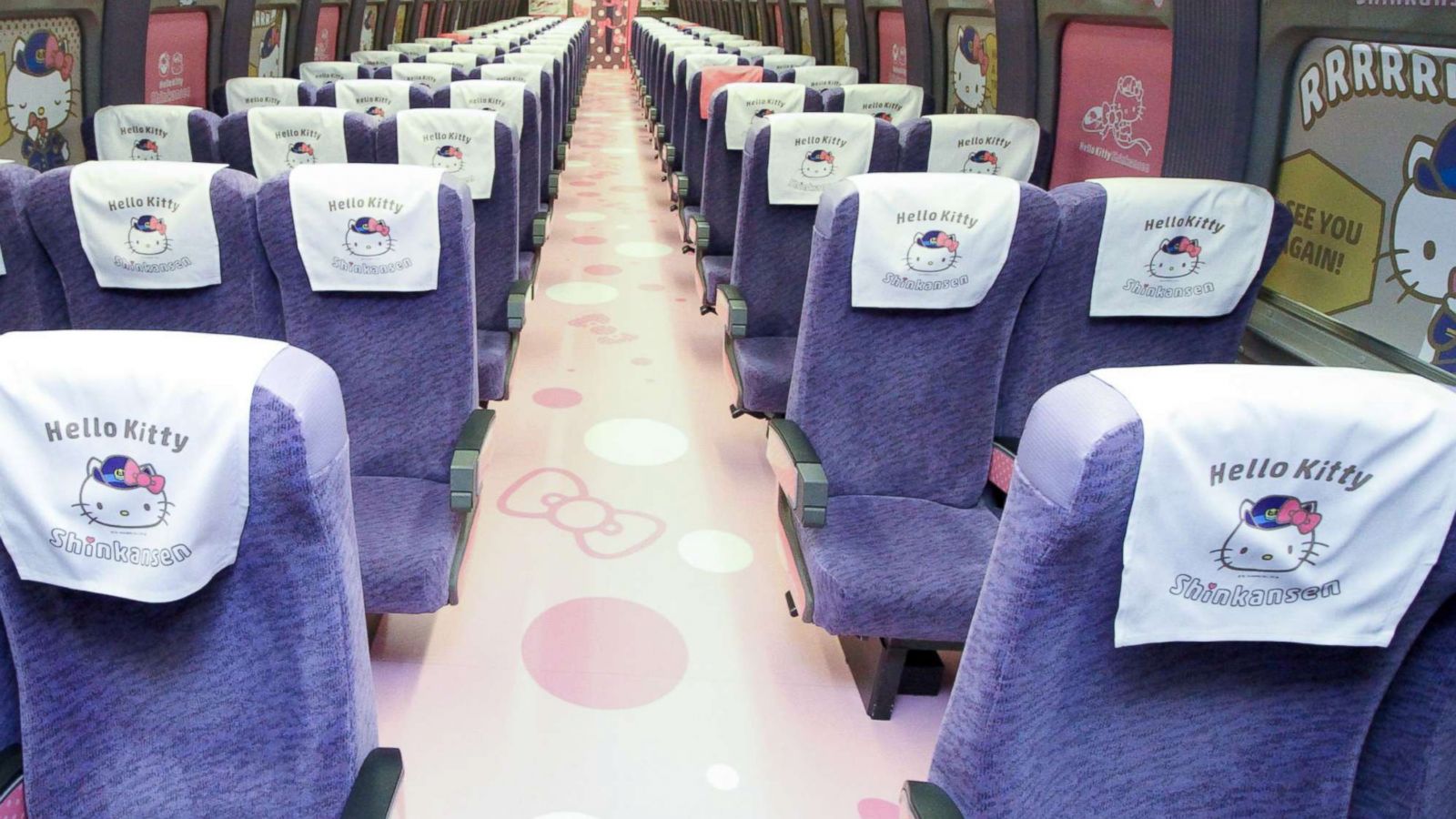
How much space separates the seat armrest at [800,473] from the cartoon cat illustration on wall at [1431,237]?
4.69 feet

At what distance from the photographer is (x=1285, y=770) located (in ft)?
3.69

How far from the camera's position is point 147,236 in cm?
206

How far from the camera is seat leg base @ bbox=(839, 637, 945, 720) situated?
6.98 ft

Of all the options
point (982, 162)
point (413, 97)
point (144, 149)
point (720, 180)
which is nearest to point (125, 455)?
point (144, 149)

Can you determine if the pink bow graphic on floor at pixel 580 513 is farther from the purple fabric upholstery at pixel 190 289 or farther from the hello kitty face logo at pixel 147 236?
the hello kitty face logo at pixel 147 236

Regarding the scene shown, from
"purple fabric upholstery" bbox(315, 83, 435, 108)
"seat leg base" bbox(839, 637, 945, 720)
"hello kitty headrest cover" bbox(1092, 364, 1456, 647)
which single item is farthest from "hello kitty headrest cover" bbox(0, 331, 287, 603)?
"purple fabric upholstery" bbox(315, 83, 435, 108)

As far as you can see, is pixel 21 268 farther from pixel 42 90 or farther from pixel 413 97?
pixel 42 90

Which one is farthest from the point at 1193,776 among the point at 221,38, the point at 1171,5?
the point at 221,38

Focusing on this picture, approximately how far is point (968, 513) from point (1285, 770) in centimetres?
Answer: 115

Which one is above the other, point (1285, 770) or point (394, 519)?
point (1285, 770)

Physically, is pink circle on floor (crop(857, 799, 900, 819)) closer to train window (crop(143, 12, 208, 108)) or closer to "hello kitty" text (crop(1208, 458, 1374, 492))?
"hello kitty" text (crop(1208, 458, 1374, 492))

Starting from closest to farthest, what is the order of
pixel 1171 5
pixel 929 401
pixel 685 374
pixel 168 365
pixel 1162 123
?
1. pixel 168 365
2. pixel 929 401
3. pixel 1171 5
4. pixel 1162 123
5. pixel 685 374

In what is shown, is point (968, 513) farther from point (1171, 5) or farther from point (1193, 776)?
point (1171, 5)

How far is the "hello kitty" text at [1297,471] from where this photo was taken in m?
0.94
